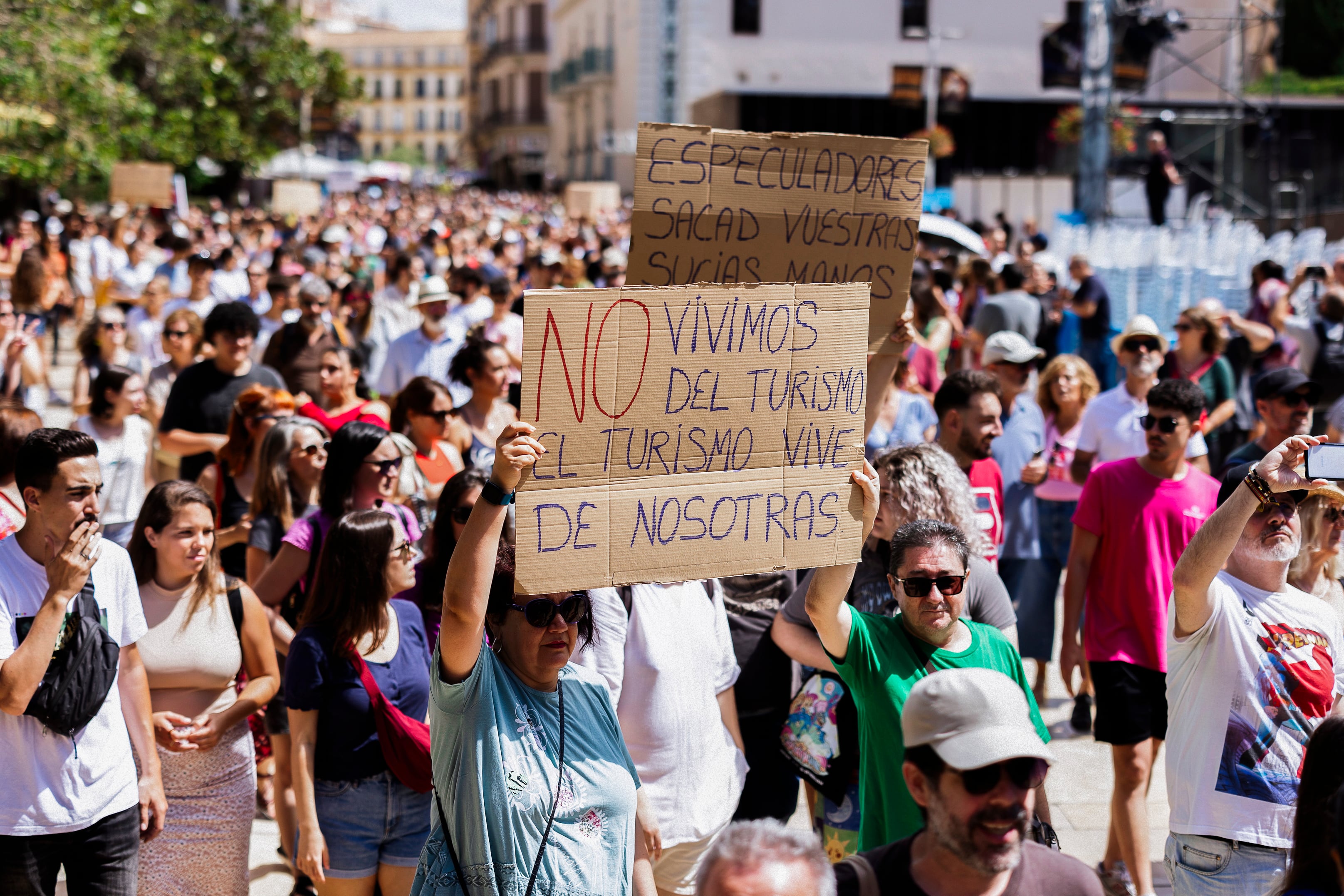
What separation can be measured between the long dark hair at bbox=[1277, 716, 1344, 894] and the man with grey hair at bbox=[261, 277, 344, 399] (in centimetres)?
555

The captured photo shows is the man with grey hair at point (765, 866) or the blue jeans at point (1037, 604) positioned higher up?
the man with grey hair at point (765, 866)

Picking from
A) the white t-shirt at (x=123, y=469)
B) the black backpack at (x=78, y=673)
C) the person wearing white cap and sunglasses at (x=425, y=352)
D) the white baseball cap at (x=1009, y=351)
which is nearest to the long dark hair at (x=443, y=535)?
the black backpack at (x=78, y=673)

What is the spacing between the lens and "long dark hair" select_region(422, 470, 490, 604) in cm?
398

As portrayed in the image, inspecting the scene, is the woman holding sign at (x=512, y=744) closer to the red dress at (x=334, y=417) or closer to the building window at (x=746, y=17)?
the red dress at (x=334, y=417)

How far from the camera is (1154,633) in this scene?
15.0 feet

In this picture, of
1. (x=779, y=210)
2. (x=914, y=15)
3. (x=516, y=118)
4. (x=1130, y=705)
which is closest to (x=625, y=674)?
(x=779, y=210)

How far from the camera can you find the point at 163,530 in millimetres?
3869

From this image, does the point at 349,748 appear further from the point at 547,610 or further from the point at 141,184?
the point at 141,184

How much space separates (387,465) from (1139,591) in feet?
8.18

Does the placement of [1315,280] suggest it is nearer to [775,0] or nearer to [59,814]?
[59,814]

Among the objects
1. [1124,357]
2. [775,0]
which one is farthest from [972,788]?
[775,0]

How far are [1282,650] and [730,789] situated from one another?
142 centimetres

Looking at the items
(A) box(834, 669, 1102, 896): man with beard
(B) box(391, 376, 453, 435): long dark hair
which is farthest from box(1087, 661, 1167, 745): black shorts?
(B) box(391, 376, 453, 435): long dark hair

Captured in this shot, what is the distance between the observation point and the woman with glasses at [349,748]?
3562 millimetres
